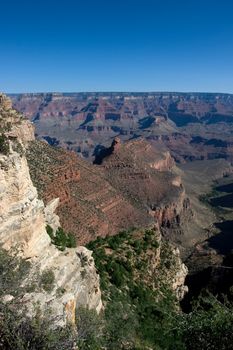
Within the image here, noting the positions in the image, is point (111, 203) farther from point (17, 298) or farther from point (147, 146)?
point (147, 146)

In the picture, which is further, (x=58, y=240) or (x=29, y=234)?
(x=58, y=240)

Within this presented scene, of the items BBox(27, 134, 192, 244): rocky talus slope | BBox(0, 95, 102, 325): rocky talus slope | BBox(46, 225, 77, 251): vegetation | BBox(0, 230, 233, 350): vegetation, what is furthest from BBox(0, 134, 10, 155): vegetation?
BBox(27, 134, 192, 244): rocky talus slope

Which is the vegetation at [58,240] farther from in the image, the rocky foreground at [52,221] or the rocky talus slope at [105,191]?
the rocky talus slope at [105,191]

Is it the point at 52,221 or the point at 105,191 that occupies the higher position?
the point at 52,221

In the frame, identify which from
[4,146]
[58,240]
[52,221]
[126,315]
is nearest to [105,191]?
[52,221]

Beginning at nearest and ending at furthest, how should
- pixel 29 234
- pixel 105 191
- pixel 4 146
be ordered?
pixel 4 146 < pixel 29 234 < pixel 105 191

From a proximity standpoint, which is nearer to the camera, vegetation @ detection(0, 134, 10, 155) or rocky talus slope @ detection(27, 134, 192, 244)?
vegetation @ detection(0, 134, 10, 155)

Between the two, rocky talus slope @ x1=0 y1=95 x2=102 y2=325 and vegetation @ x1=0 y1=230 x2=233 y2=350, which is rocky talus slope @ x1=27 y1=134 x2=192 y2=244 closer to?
vegetation @ x1=0 y1=230 x2=233 y2=350

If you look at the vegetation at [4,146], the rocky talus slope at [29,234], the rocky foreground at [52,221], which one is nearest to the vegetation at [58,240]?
the rocky foreground at [52,221]

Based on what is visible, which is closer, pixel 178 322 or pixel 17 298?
pixel 17 298

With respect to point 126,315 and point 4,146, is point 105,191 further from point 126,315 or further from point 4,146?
point 4,146

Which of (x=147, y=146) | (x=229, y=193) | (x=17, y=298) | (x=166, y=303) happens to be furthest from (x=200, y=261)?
(x=229, y=193)
